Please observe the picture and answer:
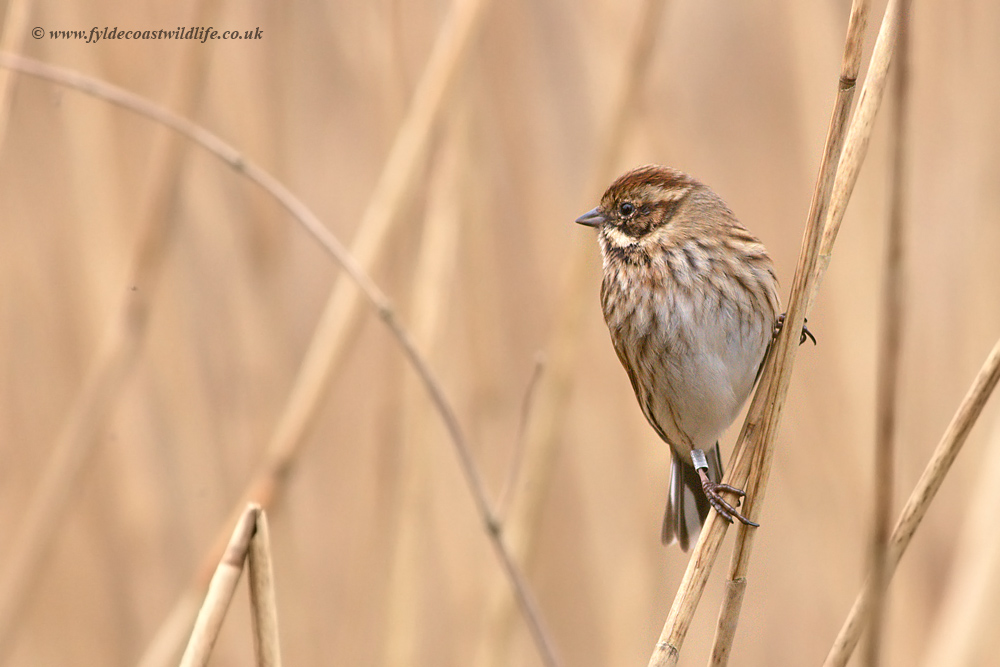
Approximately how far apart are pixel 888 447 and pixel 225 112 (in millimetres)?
1916

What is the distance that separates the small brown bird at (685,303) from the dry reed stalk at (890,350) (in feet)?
2.69

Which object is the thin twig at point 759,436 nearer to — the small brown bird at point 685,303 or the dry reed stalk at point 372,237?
the small brown bird at point 685,303

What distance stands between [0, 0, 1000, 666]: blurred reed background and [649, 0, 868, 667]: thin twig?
0.81 m

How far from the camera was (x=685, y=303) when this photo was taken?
1961mm

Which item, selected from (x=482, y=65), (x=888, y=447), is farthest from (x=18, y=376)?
(x=888, y=447)

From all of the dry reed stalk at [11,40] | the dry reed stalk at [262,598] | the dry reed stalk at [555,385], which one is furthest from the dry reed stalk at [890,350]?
the dry reed stalk at [11,40]

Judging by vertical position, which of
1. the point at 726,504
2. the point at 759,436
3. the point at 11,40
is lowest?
the point at 726,504

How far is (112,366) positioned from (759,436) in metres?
1.35

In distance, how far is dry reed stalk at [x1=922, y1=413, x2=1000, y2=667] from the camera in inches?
74.8

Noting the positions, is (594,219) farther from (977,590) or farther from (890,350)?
(890,350)

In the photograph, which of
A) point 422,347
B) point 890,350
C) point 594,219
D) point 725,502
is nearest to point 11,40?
point 422,347

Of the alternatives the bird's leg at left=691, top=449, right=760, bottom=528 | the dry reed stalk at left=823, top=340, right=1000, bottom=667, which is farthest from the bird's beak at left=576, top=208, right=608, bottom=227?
the dry reed stalk at left=823, top=340, right=1000, bottom=667

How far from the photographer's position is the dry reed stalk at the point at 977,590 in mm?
1901

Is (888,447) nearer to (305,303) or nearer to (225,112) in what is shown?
(225,112)
